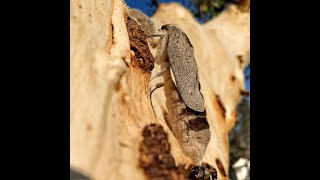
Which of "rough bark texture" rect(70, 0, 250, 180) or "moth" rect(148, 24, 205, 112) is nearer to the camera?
"rough bark texture" rect(70, 0, 250, 180)

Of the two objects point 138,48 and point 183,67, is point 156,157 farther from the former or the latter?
point 183,67

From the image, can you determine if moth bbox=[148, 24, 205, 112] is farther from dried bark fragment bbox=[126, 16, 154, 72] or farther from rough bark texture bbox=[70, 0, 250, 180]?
dried bark fragment bbox=[126, 16, 154, 72]

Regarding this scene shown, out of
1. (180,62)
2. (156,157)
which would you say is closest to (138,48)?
(180,62)

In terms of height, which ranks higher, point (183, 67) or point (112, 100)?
point (183, 67)

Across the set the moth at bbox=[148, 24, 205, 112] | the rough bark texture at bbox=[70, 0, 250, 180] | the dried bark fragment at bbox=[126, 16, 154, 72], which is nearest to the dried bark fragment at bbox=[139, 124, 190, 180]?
the rough bark texture at bbox=[70, 0, 250, 180]

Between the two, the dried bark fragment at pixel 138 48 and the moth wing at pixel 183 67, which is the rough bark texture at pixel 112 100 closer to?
the dried bark fragment at pixel 138 48

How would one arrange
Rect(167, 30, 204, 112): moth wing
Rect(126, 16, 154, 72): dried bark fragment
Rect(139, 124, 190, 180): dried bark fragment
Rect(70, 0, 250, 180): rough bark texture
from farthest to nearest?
Rect(167, 30, 204, 112): moth wing → Rect(126, 16, 154, 72): dried bark fragment → Rect(139, 124, 190, 180): dried bark fragment → Rect(70, 0, 250, 180): rough bark texture
